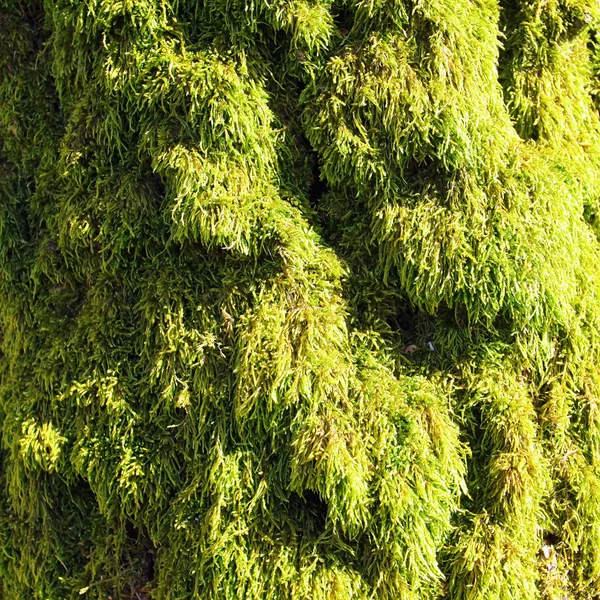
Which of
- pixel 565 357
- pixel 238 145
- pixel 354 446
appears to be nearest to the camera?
pixel 354 446

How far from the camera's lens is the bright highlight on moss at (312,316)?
150cm

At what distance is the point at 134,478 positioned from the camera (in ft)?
5.20

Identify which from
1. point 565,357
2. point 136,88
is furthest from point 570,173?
point 136,88

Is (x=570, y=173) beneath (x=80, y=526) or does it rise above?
above

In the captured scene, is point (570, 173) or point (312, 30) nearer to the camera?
point (312, 30)

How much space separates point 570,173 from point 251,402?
3.52 feet

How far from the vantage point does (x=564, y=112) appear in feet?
5.75

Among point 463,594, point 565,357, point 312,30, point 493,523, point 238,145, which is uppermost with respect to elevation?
point 312,30

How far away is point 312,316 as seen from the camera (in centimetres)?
154

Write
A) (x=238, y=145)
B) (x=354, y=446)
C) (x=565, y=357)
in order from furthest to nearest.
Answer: (x=565, y=357) < (x=238, y=145) < (x=354, y=446)

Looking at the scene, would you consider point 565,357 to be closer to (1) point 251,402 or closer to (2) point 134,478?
(1) point 251,402

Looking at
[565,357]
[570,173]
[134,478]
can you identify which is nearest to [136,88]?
[134,478]

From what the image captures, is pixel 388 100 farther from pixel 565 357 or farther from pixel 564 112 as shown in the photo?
pixel 565 357

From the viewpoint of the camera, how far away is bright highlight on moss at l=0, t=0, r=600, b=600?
1498 mm
